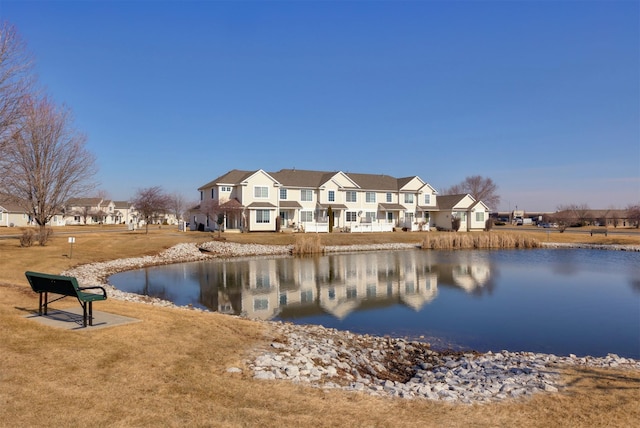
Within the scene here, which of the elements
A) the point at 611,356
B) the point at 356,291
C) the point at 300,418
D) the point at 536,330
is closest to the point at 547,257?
the point at 356,291

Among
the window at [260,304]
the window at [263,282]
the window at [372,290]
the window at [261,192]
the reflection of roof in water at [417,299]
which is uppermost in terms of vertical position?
the window at [261,192]

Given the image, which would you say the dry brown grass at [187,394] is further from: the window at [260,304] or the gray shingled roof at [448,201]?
the gray shingled roof at [448,201]

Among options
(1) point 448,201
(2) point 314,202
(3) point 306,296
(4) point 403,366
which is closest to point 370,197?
(2) point 314,202

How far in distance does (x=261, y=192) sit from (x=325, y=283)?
28.3 meters

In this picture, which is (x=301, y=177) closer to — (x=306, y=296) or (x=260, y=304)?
(x=306, y=296)

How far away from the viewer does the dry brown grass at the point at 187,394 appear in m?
5.38

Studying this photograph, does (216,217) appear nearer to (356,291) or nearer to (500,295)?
(356,291)

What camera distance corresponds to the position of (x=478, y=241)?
157 feet

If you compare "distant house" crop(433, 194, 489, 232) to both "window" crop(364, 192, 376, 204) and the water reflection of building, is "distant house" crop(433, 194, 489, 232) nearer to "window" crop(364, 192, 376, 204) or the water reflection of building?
"window" crop(364, 192, 376, 204)

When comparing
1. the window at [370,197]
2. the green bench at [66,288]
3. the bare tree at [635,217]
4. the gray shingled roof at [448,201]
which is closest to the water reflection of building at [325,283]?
the green bench at [66,288]

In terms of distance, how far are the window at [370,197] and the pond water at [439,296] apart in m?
24.6

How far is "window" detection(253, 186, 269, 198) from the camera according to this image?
5034 centimetres

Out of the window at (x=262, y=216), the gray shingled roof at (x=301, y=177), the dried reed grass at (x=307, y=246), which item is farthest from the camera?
the gray shingled roof at (x=301, y=177)

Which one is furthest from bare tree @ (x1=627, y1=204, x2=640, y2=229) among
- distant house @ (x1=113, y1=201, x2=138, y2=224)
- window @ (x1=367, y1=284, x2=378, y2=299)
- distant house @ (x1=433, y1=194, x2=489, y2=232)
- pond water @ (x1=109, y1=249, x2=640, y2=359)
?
distant house @ (x1=113, y1=201, x2=138, y2=224)
